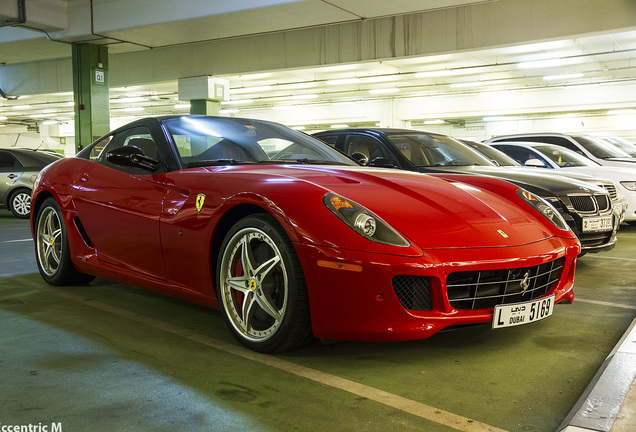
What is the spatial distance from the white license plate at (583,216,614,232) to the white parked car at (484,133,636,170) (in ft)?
14.8

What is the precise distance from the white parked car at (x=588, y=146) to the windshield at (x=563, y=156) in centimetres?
39

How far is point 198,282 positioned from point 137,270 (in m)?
0.64

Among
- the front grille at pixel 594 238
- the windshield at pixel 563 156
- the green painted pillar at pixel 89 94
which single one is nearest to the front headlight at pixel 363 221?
the front grille at pixel 594 238

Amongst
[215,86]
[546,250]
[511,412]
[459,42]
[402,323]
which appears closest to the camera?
[511,412]

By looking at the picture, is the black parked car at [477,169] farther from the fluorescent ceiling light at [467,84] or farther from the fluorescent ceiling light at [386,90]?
the fluorescent ceiling light at [386,90]

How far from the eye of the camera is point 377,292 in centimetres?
261

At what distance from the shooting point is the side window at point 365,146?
5.98m

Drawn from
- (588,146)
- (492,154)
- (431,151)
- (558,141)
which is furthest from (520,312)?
(558,141)

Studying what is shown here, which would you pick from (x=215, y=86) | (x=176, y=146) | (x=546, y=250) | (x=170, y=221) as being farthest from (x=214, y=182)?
(x=215, y=86)

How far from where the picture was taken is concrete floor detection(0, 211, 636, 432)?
2225mm

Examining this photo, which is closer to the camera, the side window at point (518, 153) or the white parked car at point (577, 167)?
the white parked car at point (577, 167)

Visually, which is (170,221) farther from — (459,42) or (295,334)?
(459,42)

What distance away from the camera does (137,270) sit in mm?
3729

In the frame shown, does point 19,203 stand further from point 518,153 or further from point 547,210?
point 547,210
